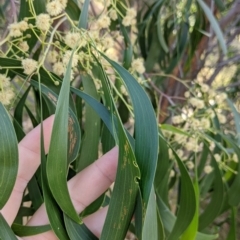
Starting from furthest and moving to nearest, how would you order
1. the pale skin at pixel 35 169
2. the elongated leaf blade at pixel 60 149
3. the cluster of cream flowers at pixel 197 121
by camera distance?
1. the cluster of cream flowers at pixel 197 121
2. the pale skin at pixel 35 169
3. the elongated leaf blade at pixel 60 149

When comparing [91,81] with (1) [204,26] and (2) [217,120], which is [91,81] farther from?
(1) [204,26]

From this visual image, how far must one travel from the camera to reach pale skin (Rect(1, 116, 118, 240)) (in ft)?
1.52

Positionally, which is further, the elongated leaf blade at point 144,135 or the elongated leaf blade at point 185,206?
the elongated leaf blade at point 185,206

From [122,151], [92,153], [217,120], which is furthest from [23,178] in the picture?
[217,120]

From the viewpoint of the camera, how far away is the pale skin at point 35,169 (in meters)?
0.46

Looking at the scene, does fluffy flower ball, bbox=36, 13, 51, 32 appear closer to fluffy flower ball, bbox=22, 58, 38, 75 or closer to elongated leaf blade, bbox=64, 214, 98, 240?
fluffy flower ball, bbox=22, 58, 38, 75

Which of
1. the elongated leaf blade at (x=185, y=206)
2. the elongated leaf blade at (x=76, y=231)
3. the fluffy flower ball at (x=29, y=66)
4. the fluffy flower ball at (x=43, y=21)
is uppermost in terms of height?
the fluffy flower ball at (x=43, y=21)

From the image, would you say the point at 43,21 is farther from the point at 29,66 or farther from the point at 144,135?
the point at 144,135

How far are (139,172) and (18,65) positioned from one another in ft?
0.66

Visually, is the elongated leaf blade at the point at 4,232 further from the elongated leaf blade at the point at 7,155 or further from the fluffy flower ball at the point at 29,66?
the fluffy flower ball at the point at 29,66

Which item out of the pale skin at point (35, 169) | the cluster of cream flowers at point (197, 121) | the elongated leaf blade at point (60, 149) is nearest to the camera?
the elongated leaf blade at point (60, 149)

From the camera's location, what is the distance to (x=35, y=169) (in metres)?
0.48

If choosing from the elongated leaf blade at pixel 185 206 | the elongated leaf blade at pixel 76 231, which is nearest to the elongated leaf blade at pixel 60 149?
the elongated leaf blade at pixel 76 231

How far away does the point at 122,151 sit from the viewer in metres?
0.34
